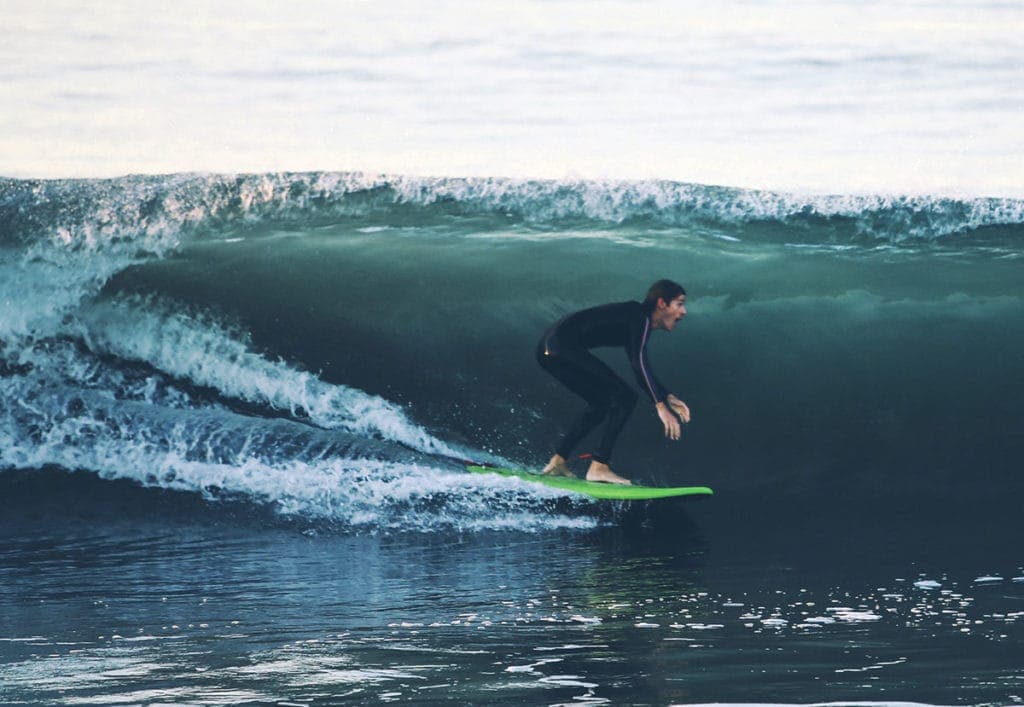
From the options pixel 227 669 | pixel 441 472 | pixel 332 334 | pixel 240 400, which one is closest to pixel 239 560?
pixel 441 472

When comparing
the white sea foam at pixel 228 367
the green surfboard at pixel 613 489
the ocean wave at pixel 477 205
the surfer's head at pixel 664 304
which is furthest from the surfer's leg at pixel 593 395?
the ocean wave at pixel 477 205

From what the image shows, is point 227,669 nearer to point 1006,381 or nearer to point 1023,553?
point 1023,553

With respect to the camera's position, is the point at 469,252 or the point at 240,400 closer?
the point at 240,400

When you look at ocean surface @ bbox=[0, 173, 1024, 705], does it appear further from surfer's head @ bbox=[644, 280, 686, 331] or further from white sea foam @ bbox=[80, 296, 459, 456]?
surfer's head @ bbox=[644, 280, 686, 331]

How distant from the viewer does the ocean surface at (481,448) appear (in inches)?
194

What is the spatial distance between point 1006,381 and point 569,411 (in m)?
2.94

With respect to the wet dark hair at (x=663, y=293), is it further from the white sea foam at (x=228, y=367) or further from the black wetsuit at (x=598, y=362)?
the white sea foam at (x=228, y=367)

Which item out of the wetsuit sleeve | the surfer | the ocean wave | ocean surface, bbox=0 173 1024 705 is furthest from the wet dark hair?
the ocean wave

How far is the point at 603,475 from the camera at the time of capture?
Result: 8008mm

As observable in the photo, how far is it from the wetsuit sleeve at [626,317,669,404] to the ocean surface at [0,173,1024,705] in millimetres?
555

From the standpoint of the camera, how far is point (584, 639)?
512cm

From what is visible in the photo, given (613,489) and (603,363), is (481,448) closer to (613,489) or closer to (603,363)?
(603,363)

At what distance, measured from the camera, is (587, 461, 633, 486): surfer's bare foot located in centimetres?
799

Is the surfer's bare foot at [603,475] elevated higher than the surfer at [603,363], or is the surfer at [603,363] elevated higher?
the surfer at [603,363]
